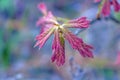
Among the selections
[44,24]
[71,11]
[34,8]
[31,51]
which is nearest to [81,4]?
[71,11]

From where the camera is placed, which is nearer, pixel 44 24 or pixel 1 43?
pixel 44 24

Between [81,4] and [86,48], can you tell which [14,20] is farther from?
[86,48]

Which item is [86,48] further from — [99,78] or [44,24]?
[99,78]

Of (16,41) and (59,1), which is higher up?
(59,1)

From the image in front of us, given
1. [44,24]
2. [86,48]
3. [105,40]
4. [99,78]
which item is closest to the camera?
[86,48]

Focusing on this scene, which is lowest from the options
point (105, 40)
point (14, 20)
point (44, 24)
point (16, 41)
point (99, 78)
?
point (44, 24)

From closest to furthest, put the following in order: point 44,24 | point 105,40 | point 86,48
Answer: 1. point 86,48
2. point 44,24
3. point 105,40
